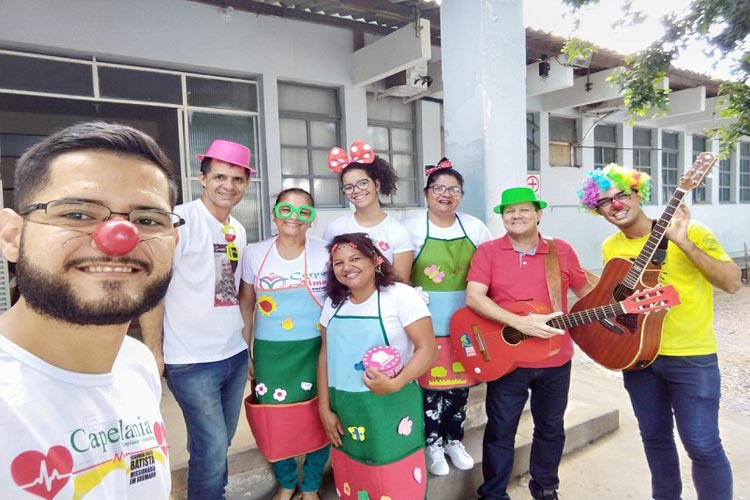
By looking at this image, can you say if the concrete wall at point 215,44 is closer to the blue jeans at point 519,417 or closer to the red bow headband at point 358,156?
the red bow headband at point 358,156

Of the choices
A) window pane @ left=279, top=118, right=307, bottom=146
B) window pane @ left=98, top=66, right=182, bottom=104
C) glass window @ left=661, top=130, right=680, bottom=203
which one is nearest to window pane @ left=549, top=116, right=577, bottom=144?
glass window @ left=661, top=130, right=680, bottom=203

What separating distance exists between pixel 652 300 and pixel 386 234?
1.35 meters

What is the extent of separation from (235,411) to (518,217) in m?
1.79

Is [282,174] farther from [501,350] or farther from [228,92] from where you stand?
[501,350]

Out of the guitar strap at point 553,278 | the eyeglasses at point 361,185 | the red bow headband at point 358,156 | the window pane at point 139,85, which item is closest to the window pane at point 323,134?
the window pane at point 139,85

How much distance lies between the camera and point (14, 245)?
0.91 metres

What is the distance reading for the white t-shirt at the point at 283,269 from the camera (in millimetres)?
2393

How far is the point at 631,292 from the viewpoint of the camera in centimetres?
234

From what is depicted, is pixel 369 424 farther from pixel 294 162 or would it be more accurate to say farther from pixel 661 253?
pixel 294 162

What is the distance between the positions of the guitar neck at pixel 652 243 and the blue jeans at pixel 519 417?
60cm

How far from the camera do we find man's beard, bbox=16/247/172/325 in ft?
2.82


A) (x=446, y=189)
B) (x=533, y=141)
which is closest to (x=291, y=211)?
(x=446, y=189)

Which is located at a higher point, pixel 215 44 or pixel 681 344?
pixel 215 44

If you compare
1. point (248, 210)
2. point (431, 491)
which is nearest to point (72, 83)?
point (248, 210)
